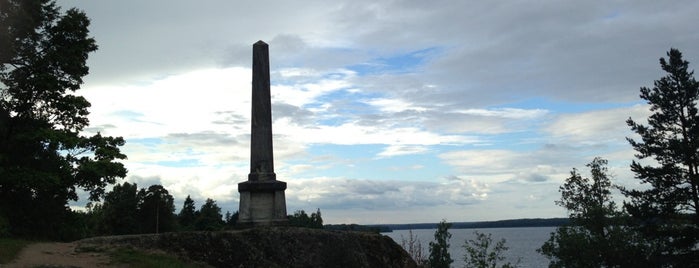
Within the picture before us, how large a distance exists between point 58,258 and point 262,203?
6.04 metres

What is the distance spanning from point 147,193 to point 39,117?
36.2m

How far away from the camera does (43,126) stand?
17.9 meters

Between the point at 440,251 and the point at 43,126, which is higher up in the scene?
the point at 43,126

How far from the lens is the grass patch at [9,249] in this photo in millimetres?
9867

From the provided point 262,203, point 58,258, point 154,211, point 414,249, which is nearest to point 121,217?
point 154,211

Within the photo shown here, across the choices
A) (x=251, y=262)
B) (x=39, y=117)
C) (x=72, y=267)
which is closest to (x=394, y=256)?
(x=251, y=262)

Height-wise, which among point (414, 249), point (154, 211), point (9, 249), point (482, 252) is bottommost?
point (482, 252)

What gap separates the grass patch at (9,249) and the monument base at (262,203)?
515 centimetres

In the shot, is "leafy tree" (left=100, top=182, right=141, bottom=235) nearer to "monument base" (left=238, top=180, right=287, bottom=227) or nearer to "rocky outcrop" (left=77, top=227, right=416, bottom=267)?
"monument base" (left=238, top=180, right=287, bottom=227)

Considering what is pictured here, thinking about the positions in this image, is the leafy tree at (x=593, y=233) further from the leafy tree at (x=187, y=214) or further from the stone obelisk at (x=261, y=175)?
the leafy tree at (x=187, y=214)

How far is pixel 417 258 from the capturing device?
18203 millimetres

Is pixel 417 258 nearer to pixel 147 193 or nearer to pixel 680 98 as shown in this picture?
pixel 680 98

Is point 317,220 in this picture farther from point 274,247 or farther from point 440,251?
point 274,247

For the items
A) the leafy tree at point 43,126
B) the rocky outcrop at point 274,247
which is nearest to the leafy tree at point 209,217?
the leafy tree at point 43,126
